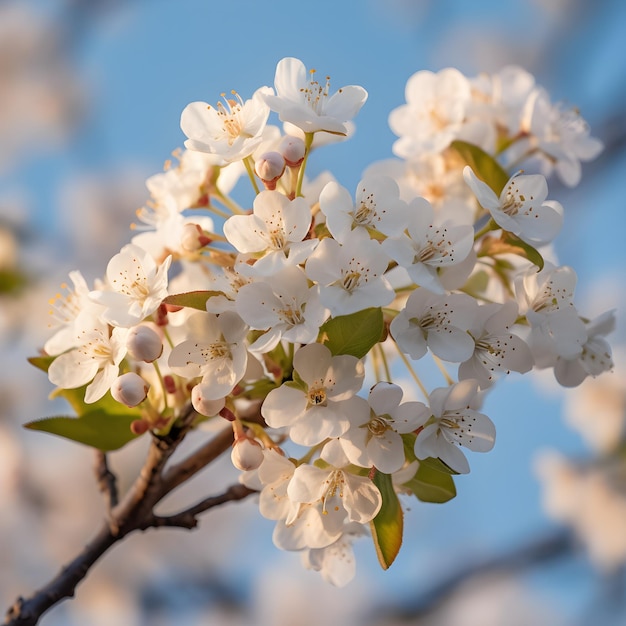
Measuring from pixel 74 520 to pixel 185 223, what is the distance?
3.43 metres

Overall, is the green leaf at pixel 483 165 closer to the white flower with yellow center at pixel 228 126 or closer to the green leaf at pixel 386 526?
the white flower with yellow center at pixel 228 126

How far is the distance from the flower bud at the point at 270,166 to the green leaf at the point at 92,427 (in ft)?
1.24

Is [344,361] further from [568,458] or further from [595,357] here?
[568,458]

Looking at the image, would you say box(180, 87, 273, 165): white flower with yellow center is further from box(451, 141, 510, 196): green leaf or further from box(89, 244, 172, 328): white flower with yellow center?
box(451, 141, 510, 196): green leaf

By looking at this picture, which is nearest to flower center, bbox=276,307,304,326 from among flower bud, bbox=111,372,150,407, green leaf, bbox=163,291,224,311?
green leaf, bbox=163,291,224,311

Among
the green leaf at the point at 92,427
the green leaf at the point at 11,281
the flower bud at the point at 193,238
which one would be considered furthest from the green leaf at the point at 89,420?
the green leaf at the point at 11,281

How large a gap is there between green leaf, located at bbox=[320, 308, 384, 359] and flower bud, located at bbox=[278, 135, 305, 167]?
0.77ft

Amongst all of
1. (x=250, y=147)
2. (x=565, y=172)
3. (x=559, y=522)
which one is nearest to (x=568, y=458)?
(x=559, y=522)

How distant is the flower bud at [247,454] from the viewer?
942 mm

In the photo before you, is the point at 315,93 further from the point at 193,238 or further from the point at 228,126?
the point at 193,238

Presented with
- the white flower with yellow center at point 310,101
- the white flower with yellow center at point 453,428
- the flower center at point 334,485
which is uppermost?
the white flower with yellow center at point 310,101

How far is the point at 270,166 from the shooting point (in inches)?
37.5

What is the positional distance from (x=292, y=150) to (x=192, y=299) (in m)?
0.23

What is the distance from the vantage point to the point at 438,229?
947 mm
